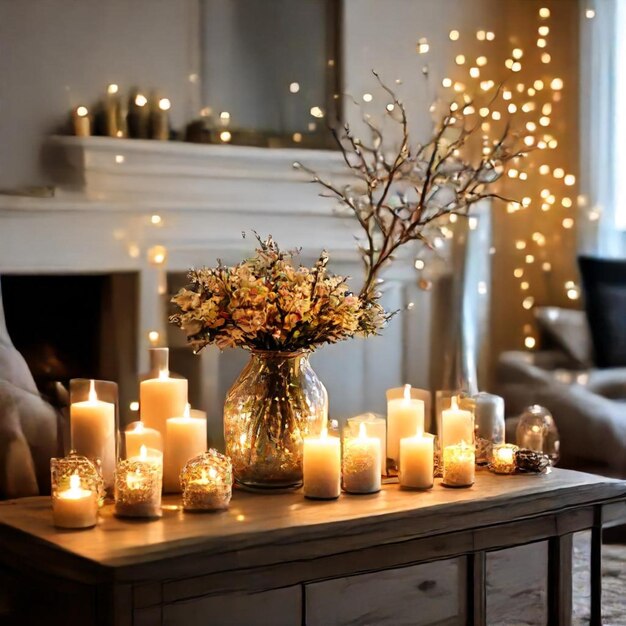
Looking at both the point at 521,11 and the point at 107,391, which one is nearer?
the point at 107,391

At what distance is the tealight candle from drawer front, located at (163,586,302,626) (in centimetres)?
31

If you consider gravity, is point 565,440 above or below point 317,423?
below

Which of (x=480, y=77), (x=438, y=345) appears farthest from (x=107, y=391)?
(x=480, y=77)

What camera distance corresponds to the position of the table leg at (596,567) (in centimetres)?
245

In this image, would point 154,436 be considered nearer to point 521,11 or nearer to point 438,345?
point 438,345

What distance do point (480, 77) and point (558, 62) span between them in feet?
1.45

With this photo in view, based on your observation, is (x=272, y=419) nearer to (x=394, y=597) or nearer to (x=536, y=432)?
(x=394, y=597)

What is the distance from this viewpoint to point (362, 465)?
2250 millimetres

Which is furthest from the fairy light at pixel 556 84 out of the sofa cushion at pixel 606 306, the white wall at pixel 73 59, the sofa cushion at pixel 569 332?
the white wall at pixel 73 59

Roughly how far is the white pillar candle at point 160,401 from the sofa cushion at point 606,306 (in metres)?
2.45

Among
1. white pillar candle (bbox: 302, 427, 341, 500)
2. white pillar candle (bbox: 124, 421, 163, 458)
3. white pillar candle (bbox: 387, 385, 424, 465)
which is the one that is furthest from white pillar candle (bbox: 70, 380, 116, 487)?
white pillar candle (bbox: 387, 385, 424, 465)

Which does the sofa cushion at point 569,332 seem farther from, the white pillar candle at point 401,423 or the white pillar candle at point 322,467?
the white pillar candle at point 322,467

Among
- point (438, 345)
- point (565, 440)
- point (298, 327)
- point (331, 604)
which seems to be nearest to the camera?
point (331, 604)

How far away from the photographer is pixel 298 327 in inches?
87.3
